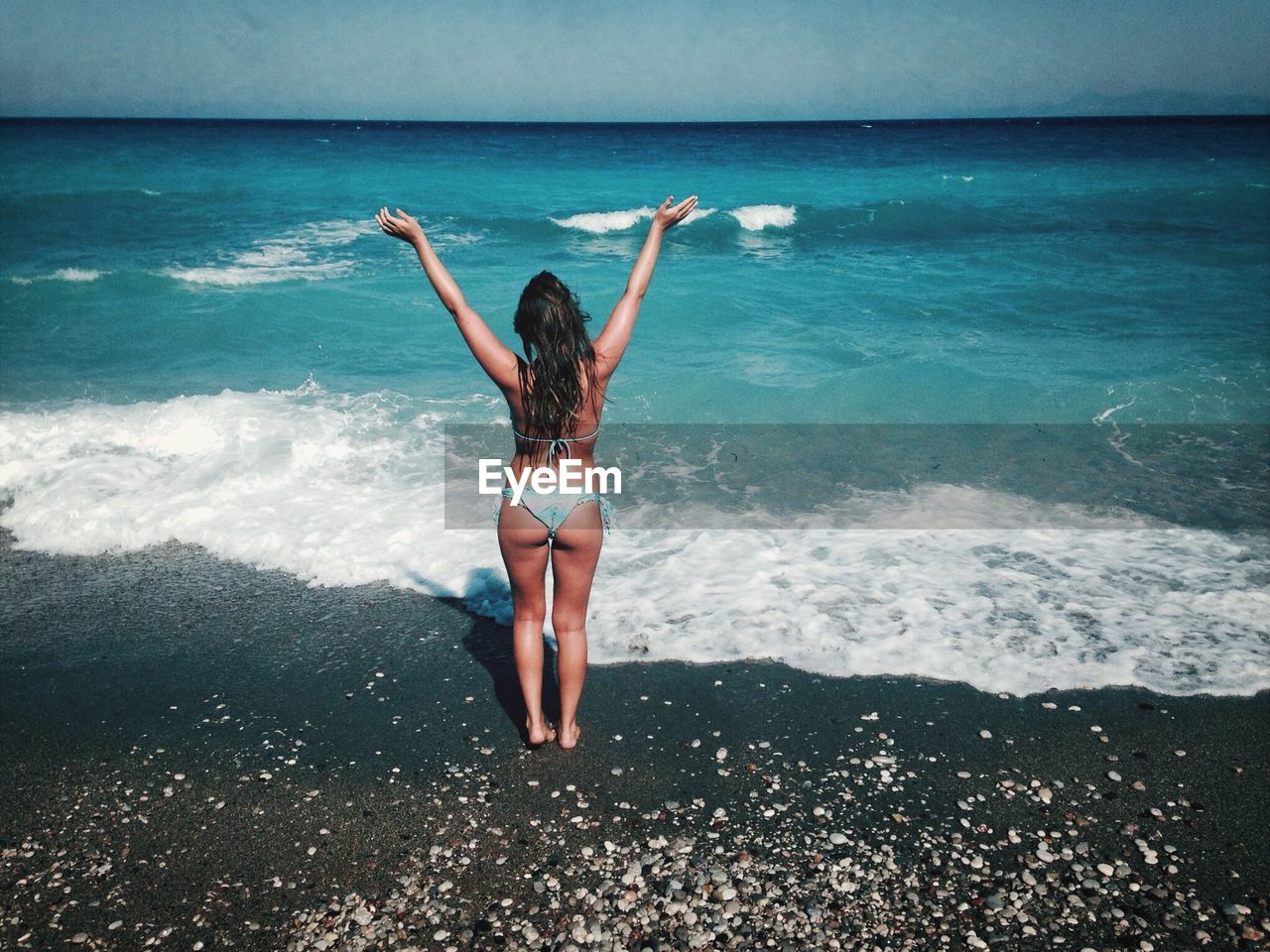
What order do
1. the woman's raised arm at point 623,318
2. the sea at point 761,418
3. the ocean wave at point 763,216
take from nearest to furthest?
the woman's raised arm at point 623,318
the sea at point 761,418
the ocean wave at point 763,216

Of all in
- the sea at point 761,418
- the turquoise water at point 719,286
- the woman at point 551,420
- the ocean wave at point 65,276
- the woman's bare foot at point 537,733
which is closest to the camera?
the woman at point 551,420

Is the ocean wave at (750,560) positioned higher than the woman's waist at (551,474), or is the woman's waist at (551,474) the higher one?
the woman's waist at (551,474)

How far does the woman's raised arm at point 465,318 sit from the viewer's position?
3.18 meters

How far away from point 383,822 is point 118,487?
17.1 ft

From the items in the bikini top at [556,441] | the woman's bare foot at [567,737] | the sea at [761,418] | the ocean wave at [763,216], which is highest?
the ocean wave at [763,216]

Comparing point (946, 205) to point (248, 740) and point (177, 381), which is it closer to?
point (177, 381)

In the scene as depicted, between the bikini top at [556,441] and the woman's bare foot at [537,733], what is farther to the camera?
the woman's bare foot at [537,733]

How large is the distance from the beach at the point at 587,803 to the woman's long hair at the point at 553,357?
1799 millimetres

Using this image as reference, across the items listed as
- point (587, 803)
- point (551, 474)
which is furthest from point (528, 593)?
point (587, 803)

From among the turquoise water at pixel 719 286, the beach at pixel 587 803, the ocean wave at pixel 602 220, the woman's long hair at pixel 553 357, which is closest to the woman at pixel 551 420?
the woman's long hair at pixel 553 357

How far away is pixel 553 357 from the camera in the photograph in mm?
3172

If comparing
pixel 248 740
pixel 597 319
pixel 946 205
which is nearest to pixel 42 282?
pixel 597 319

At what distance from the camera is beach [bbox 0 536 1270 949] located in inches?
120

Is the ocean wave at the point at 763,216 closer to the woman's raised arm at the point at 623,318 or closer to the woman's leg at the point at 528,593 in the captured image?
the woman's raised arm at the point at 623,318
